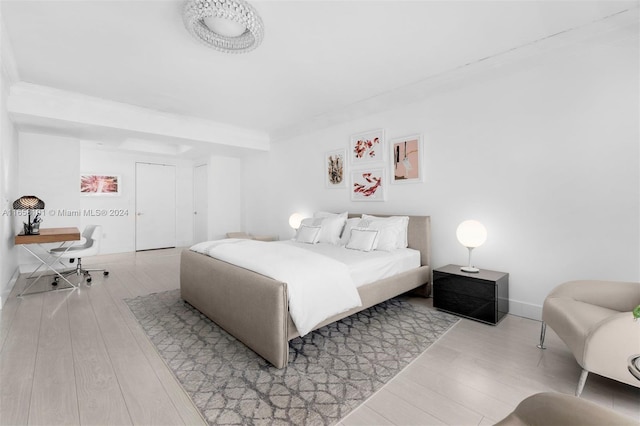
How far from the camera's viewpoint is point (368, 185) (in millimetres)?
4316

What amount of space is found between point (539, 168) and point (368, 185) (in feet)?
6.76

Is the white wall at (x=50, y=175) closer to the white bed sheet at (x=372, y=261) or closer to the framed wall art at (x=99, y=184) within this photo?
the framed wall art at (x=99, y=184)

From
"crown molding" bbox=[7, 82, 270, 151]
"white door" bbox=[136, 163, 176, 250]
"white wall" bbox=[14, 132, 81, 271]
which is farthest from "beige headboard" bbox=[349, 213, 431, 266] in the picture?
"white door" bbox=[136, 163, 176, 250]

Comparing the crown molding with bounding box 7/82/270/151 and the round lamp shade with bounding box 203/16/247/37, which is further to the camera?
the crown molding with bounding box 7/82/270/151

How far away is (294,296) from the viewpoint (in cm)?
207

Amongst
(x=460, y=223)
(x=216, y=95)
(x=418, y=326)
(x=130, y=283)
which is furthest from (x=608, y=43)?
(x=130, y=283)

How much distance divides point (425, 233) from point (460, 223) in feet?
1.33

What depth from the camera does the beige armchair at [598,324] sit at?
1577mm

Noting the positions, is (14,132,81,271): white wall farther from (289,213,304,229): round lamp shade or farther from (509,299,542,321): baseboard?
(509,299,542,321): baseboard

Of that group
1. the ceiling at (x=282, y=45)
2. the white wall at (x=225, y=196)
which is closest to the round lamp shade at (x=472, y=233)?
the ceiling at (x=282, y=45)

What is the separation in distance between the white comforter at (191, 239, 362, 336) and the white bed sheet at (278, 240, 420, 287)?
0.23 metres

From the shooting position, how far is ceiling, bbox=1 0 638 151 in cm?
224

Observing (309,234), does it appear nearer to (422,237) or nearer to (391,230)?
(391,230)

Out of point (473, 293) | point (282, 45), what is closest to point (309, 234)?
point (473, 293)
